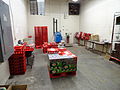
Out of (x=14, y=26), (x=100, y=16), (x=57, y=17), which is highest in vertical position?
(x=57, y=17)

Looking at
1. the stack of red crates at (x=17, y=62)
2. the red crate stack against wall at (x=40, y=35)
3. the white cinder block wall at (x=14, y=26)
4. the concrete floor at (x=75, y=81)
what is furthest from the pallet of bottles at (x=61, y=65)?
the red crate stack against wall at (x=40, y=35)

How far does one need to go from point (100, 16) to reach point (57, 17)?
12.0ft

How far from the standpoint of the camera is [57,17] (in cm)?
744

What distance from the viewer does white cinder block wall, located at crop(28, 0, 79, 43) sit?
7039 mm

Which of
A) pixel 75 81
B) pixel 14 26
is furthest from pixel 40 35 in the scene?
pixel 75 81

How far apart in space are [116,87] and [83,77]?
2.73 feet

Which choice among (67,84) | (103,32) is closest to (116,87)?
(67,84)

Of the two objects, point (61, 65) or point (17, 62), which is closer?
point (61, 65)

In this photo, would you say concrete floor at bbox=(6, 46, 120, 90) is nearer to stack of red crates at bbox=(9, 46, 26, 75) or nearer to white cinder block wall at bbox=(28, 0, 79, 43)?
stack of red crates at bbox=(9, 46, 26, 75)

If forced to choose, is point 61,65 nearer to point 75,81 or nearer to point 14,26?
point 75,81

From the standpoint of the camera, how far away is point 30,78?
2.42 meters

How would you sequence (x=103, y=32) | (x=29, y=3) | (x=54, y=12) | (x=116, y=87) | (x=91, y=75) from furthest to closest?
(x=54, y=12)
(x=29, y=3)
(x=103, y=32)
(x=91, y=75)
(x=116, y=87)

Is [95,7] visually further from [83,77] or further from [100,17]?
[83,77]

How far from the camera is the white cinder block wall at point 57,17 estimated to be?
7039 mm
